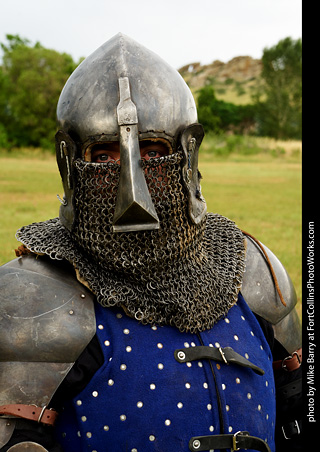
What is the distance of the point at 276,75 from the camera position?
47.7 meters

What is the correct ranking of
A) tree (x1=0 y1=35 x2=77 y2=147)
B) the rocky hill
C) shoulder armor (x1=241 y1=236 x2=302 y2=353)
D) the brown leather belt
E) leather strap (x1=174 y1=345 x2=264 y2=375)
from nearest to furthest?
the brown leather belt → leather strap (x1=174 y1=345 x2=264 y2=375) → shoulder armor (x1=241 y1=236 x2=302 y2=353) → the rocky hill → tree (x1=0 y1=35 x2=77 y2=147)

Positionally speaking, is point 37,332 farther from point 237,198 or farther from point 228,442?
point 237,198

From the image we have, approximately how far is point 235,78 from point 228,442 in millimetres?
40107

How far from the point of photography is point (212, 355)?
8.20 feet

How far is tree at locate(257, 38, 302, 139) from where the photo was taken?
1773 inches

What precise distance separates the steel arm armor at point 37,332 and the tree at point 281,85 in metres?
43.4

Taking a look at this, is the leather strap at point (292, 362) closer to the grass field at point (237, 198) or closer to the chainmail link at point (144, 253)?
the chainmail link at point (144, 253)

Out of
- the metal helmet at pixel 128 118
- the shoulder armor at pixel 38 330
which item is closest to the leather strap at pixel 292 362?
the metal helmet at pixel 128 118

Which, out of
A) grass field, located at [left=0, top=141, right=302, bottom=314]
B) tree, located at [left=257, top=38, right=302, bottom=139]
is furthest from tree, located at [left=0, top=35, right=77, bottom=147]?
tree, located at [left=257, top=38, right=302, bottom=139]

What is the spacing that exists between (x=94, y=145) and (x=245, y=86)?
4456 centimetres

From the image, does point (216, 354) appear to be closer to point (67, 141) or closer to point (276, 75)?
point (67, 141)

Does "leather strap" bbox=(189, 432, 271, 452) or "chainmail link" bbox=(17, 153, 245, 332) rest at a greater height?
"chainmail link" bbox=(17, 153, 245, 332)

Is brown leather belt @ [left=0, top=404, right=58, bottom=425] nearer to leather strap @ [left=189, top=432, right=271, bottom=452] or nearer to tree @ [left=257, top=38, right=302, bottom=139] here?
leather strap @ [left=189, top=432, right=271, bottom=452]

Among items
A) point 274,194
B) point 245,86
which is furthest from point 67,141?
point 245,86
